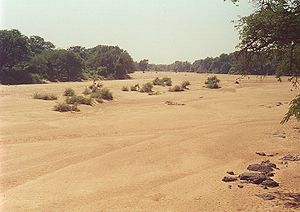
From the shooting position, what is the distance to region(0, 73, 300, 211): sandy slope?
32.3 feet

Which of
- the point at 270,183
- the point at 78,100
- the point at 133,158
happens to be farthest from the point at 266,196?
the point at 78,100

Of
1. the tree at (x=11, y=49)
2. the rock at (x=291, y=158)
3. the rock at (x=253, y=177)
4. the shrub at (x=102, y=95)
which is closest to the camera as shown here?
the rock at (x=253, y=177)

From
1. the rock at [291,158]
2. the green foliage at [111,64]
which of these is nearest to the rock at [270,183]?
the rock at [291,158]

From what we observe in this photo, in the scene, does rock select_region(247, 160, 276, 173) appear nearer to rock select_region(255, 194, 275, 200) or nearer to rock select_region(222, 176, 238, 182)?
rock select_region(222, 176, 238, 182)

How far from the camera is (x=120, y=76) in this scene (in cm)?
8281

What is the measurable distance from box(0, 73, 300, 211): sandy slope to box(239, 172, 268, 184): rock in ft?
1.32

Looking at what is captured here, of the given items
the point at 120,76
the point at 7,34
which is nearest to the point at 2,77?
the point at 7,34

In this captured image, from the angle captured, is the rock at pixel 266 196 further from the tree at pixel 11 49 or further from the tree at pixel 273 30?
the tree at pixel 11 49

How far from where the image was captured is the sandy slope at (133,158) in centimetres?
984

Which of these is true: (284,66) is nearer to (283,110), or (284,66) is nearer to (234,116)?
(234,116)

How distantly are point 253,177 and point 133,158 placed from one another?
14.9 ft

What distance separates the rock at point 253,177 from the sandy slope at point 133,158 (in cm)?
40

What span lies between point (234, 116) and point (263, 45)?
50.2ft

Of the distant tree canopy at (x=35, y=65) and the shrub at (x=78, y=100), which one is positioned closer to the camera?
the shrub at (x=78, y=100)
